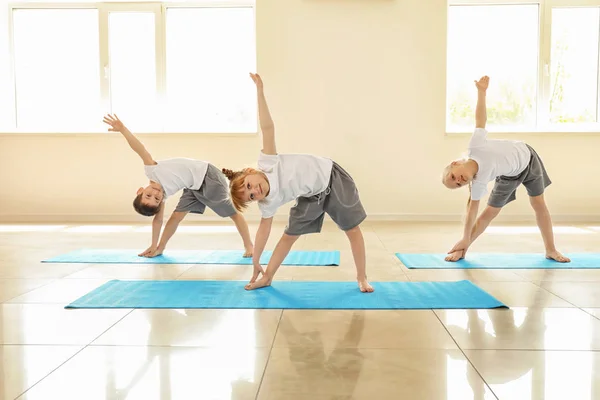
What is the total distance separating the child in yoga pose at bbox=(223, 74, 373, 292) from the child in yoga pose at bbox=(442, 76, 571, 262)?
71cm

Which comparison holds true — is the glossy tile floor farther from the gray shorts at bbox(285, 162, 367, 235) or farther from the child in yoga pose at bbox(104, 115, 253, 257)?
the child in yoga pose at bbox(104, 115, 253, 257)

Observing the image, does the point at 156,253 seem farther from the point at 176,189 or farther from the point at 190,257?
the point at 176,189

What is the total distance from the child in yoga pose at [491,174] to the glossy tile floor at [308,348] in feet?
1.59

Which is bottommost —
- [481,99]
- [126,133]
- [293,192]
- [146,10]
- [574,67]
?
[293,192]

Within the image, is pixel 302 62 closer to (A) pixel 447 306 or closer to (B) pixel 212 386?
(A) pixel 447 306

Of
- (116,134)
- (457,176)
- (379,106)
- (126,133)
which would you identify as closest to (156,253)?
(126,133)

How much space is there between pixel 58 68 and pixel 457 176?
4.73 m

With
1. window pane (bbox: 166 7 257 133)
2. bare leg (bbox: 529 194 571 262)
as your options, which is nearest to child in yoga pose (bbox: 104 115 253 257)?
bare leg (bbox: 529 194 571 262)

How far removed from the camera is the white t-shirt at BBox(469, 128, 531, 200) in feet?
9.84

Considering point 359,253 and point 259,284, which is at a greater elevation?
point 359,253

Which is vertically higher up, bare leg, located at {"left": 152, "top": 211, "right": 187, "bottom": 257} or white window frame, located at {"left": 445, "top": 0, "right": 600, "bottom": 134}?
white window frame, located at {"left": 445, "top": 0, "right": 600, "bottom": 134}

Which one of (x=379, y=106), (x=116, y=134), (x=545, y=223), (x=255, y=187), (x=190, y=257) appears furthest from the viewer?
(x=116, y=134)

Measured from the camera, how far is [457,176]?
9.50 feet

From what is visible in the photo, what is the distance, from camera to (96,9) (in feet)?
19.5
